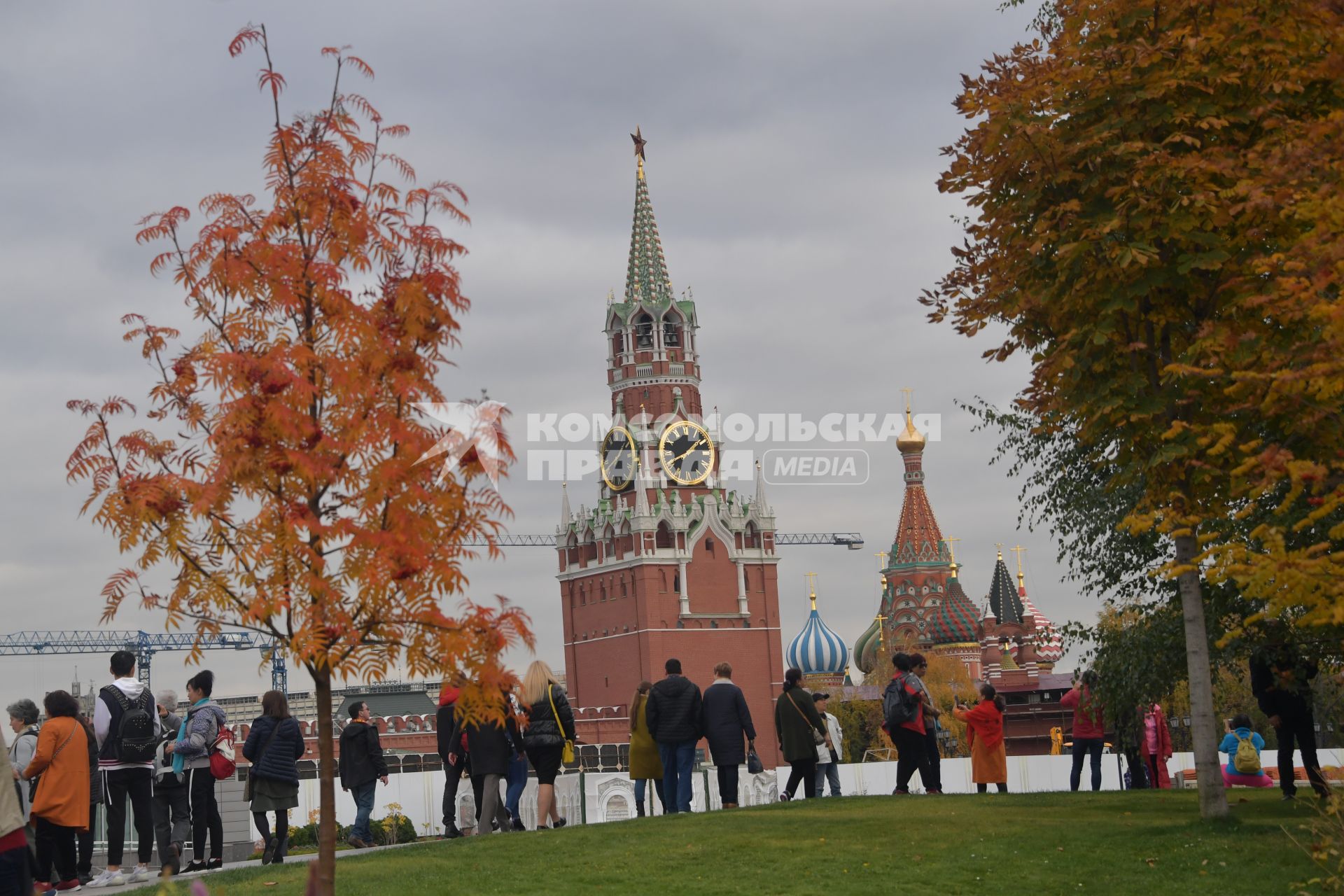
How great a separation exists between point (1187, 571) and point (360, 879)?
25.5 feet

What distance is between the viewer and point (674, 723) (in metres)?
16.7

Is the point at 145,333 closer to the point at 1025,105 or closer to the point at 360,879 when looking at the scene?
the point at 360,879

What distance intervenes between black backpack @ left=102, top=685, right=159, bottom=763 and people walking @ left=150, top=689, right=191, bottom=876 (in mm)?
305

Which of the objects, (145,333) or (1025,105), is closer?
(145,333)

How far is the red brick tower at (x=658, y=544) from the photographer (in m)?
91.1

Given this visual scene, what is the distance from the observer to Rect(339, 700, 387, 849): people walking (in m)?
16.0

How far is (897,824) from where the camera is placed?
14109 mm

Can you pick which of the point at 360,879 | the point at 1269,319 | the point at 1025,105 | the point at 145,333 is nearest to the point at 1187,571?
the point at 1269,319

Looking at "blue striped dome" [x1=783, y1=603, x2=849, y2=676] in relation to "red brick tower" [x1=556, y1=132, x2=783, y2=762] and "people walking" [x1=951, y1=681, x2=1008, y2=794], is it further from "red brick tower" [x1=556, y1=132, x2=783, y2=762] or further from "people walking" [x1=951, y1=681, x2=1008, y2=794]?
"people walking" [x1=951, y1=681, x2=1008, y2=794]

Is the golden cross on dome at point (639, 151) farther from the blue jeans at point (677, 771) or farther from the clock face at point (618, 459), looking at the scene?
the blue jeans at point (677, 771)

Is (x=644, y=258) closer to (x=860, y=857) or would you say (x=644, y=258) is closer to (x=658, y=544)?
(x=658, y=544)

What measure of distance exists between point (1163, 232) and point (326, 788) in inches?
347

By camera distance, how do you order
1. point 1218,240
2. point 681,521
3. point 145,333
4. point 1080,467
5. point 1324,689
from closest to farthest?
point 145,333 → point 1218,240 → point 1080,467 → point 1324,689 → point 681,521

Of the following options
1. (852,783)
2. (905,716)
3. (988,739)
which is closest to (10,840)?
(905,716)
